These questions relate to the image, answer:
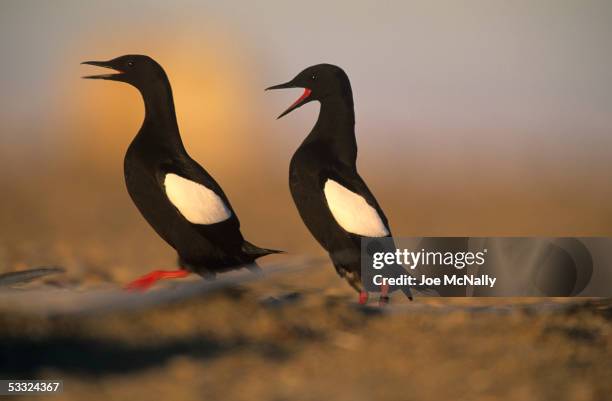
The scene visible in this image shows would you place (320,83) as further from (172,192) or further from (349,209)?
(172,192)

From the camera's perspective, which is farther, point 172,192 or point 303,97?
point 303,97

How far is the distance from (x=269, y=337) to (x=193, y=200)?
0.50 meters

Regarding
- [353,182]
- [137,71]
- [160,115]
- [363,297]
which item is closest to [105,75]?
[137,71]

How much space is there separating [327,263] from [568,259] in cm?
82

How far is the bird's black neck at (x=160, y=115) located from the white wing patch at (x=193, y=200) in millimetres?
130

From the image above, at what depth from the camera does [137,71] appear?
2807 millimetres

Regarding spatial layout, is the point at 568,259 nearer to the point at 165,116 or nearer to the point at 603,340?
the point at 603,340

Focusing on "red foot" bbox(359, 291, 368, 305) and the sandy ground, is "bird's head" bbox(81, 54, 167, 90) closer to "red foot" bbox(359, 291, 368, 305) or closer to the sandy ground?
→ the sandy ground

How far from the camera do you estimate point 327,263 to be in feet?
9.37

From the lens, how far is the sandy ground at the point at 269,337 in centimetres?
273

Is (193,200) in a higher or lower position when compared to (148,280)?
higher

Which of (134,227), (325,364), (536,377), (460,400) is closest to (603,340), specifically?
(536,377)

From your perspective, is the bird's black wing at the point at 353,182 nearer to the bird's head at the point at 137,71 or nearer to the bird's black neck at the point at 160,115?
the bird's black neck at the point at 160,115

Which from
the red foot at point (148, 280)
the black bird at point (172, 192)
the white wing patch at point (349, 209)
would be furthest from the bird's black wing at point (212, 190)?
the white wing patch at point (349, 209)
